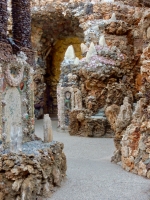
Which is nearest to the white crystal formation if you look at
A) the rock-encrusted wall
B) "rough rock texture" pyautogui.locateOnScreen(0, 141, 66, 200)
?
"rough rock texture" pyautogui.locateOnScreen(0, 141, 66, 200)

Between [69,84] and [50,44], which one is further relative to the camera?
[50,44]

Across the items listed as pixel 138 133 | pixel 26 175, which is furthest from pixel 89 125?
pixel 26 175

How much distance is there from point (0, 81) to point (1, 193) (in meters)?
2.39

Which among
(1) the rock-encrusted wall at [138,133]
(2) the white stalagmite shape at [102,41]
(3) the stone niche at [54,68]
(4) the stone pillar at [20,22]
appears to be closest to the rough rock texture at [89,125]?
(2) the white stalagmite shape at [102,41]

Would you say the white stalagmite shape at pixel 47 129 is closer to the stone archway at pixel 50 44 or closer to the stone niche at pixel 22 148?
the stone niche at pixel 22 148

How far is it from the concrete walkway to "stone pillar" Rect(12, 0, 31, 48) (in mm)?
3633

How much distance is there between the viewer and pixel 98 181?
747 centimetres

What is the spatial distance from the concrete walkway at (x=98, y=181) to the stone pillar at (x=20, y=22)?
11.9 feet

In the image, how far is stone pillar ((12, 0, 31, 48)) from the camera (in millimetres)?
8914

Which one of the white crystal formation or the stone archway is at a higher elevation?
the stone archway

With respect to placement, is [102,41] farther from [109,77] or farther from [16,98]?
[16,98]

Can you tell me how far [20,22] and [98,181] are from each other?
15.2 ft

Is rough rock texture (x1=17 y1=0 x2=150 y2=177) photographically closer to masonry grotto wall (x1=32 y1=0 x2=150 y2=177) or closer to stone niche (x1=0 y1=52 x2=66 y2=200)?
masonry grotto wall (x1=32 y1=0 x2=150 y2=177)

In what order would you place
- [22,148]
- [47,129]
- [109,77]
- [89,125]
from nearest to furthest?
1. [22,148]
2. [47,129]
3. [89,125]
4. [109,77]
